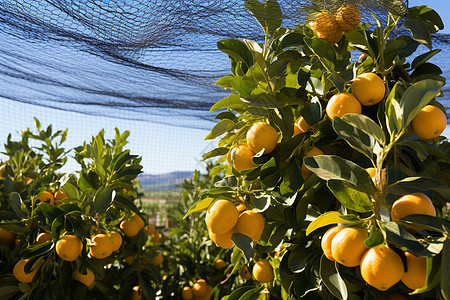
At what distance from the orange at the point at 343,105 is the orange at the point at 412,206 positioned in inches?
7.8

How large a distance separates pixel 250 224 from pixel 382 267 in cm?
28

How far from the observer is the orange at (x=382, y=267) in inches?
20.3

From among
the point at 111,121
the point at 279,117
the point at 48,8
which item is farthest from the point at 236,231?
the point at 111,121

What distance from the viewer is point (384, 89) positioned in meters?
0.72

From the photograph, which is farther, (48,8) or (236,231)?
(48,8)

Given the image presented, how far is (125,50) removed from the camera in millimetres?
1349

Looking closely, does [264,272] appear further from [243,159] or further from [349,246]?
[349,246]

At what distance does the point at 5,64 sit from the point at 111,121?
1.11m

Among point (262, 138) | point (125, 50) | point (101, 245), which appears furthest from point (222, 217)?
point (125, 50)

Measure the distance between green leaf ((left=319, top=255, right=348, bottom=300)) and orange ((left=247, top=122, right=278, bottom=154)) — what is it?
0.80ft

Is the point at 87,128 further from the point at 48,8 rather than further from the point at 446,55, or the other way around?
the point at 446,55

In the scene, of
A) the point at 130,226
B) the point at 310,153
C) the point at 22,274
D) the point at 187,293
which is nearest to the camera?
the point at 310,153

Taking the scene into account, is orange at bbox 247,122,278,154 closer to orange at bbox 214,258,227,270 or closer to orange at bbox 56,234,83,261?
orange at bbox 56,234,83,261

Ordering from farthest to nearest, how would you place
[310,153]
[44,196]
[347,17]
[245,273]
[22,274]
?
[245,273] < [44,196] < [22,274] < [347,17] < [310,153]
